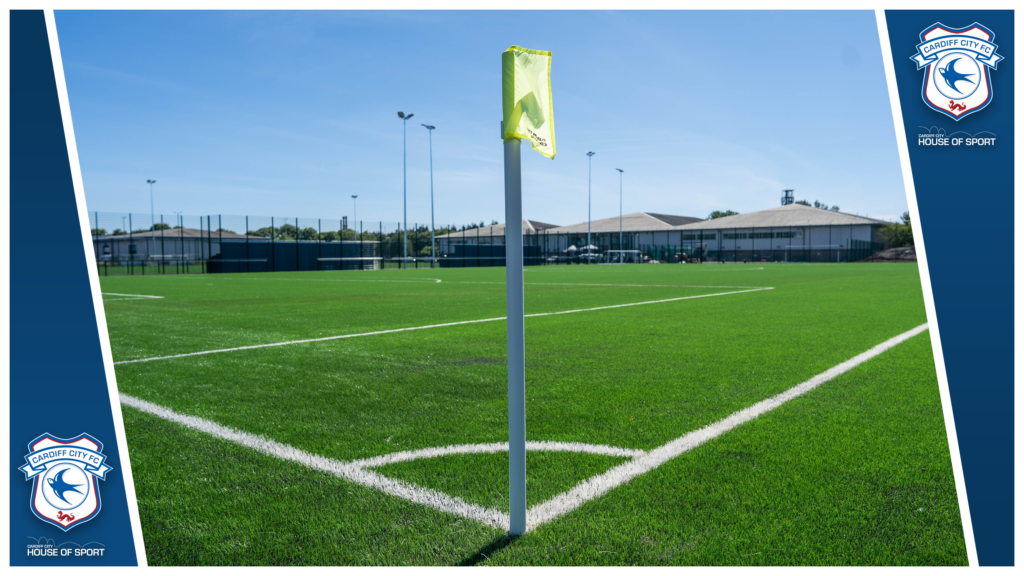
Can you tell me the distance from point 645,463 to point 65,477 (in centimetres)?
242

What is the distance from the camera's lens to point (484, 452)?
3146mm

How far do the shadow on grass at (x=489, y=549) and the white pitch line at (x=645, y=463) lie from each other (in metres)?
0.10

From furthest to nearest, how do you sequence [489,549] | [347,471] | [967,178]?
[967,178] < [347,471] < [489,549]

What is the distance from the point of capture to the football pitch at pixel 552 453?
2.24 metres

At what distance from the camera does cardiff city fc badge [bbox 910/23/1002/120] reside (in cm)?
321

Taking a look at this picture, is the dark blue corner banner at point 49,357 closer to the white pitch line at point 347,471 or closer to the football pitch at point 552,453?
the football pitch at point 552,453

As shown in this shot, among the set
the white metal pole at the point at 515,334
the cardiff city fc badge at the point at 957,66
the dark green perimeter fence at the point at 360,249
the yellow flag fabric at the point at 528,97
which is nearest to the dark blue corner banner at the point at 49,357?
the white metal pole at the point at 515,334

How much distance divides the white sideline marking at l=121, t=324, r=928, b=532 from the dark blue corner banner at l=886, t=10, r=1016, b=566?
3.53 feet

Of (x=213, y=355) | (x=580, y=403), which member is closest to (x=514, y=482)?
(x=580, y=403)

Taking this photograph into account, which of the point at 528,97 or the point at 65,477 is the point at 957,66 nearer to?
the point at 528,97

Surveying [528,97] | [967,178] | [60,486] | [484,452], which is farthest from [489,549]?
[967,178]

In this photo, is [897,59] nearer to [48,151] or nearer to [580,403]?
[580,403]

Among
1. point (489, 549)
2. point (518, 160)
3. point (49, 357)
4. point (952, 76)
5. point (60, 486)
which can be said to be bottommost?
point (489, 549)

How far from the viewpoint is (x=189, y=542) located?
229 cm
